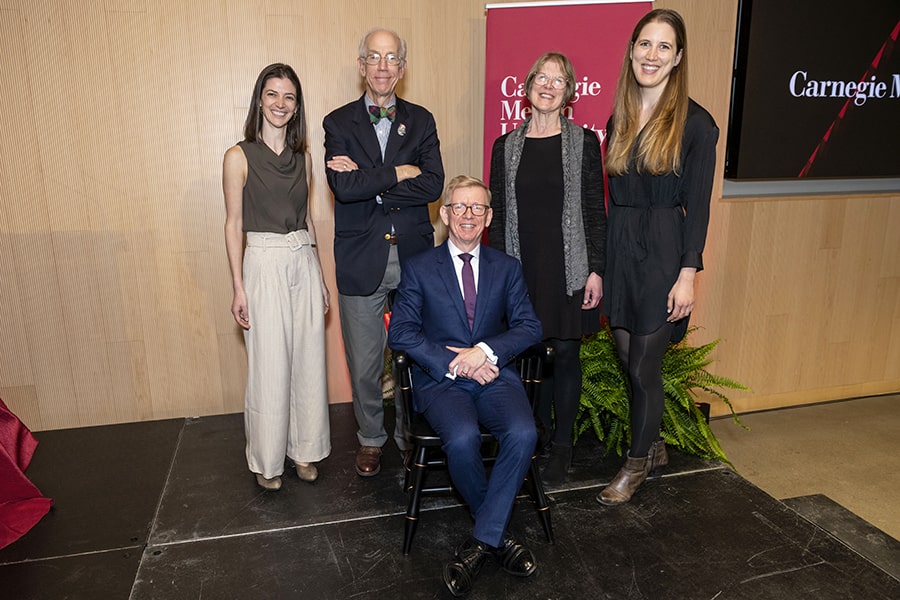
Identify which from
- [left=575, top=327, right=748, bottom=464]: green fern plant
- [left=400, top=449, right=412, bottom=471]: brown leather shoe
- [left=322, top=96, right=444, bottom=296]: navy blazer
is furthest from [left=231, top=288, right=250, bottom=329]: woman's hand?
[left=575, top=327, right=748, bottom=464]: green fern plant

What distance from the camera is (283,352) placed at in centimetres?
317

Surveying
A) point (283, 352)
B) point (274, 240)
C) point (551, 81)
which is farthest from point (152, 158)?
point (551, 81)

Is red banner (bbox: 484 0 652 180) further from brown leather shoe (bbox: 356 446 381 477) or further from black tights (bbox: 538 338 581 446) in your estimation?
brown leather shoe (bbox: 356 446 381 477)

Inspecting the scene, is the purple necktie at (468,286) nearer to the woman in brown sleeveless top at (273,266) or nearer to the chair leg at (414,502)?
the chair leg at (414,502)

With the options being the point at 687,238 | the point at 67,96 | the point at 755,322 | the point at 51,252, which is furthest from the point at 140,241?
the point at 755,322

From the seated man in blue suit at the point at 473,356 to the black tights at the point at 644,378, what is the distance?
0.48 m

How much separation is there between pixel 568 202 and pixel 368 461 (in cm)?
159

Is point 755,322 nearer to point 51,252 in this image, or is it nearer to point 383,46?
point 383,46

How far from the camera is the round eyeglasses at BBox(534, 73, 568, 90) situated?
3.00 metres

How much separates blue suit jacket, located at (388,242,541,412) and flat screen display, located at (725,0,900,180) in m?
2.42

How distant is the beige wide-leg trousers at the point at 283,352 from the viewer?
3121 mm

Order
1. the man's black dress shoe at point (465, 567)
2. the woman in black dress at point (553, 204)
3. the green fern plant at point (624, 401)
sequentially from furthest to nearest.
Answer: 1. the green fern plant at point (624, 401)
2. the woman in black dress at point (553, 204)
3. the man's black dress shoe at point (465, 567)

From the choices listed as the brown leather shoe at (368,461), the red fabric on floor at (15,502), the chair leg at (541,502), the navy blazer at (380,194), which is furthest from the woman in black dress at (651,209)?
the red fabric on floor at (15,502)

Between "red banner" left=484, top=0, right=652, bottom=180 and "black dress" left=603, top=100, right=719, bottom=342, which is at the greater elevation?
"red banner" left=484, top=0, right=652, bottom=180
